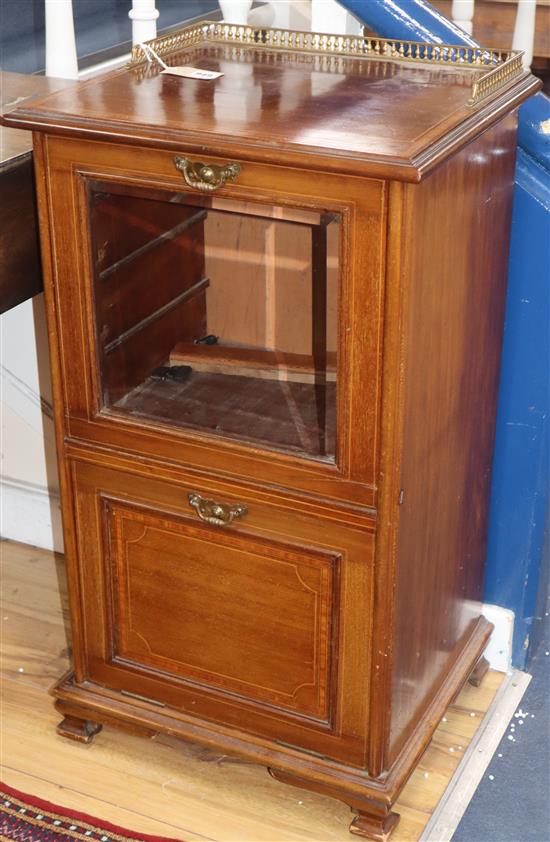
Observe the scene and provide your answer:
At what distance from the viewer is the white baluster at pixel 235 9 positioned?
7.06 ft

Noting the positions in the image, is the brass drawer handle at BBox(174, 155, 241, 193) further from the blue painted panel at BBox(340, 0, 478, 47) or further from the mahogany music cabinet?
the blue painted panel at BBox(340, 0, 478, 47)

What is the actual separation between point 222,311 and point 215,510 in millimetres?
284

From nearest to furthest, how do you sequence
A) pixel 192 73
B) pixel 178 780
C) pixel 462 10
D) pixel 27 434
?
1. pixel 192 73
2. pixel 178 780
3. pixel 27 434
4. pixel 462 10

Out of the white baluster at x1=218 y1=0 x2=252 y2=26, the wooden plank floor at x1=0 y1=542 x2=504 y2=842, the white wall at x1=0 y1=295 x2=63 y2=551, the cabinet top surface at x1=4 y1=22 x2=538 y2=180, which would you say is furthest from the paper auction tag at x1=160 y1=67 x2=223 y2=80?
the wooden plank floor at x1=0 y1=542 x2=504 y2=842

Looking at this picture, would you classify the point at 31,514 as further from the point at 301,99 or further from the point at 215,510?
the point at 301,99

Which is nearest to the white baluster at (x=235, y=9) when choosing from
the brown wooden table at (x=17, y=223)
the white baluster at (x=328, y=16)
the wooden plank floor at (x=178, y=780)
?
the white baluster at (x=328, y=16)

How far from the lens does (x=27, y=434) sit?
2539mm

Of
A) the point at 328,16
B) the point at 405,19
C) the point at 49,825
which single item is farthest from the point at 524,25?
the point at 49,825

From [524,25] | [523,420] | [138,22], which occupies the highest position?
[138,22]

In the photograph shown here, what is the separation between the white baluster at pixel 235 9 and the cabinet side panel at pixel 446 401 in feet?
2.16

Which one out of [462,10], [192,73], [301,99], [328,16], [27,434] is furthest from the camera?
[462,10]

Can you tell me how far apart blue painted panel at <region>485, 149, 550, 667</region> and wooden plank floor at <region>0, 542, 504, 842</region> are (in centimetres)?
21

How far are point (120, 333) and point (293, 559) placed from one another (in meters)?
0.41

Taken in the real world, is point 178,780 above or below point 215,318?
below
